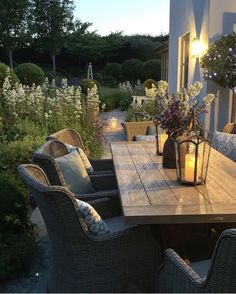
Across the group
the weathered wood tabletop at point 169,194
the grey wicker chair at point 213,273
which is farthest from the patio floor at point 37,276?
the grey wicker chair at point 213,273

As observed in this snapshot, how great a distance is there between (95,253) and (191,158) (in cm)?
86

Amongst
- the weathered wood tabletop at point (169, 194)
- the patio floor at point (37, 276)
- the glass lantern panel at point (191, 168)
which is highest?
the glass lantern panel at point (191, 168)

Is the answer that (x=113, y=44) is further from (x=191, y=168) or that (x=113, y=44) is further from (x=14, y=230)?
(x=191, y=168)

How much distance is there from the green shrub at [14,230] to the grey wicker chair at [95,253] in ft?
2.00

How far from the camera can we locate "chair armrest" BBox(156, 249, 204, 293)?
5.93 ft

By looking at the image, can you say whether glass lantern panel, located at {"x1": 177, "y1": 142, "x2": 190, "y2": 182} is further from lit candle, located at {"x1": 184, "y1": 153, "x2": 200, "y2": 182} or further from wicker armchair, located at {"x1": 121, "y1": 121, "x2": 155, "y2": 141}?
wicker armchair, located at {"x1": 121, "y1": 121, "x2": 155, "y2": 141}

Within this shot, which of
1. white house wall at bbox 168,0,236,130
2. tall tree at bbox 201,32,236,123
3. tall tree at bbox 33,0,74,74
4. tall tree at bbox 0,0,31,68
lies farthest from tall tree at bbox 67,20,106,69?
tall tree at bbox 201,32,236,123

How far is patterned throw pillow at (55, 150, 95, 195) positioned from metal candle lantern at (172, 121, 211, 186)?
0.87 meters

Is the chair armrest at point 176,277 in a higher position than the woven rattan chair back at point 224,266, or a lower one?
lower

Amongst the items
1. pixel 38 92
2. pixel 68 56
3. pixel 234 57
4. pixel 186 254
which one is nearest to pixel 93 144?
pixel 38 92

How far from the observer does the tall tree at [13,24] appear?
962 inches

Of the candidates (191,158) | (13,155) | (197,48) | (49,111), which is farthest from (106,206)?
(197,48)

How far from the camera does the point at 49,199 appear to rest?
214 cm

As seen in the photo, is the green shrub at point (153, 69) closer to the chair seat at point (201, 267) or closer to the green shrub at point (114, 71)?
the green shrub at point (114, 71)
